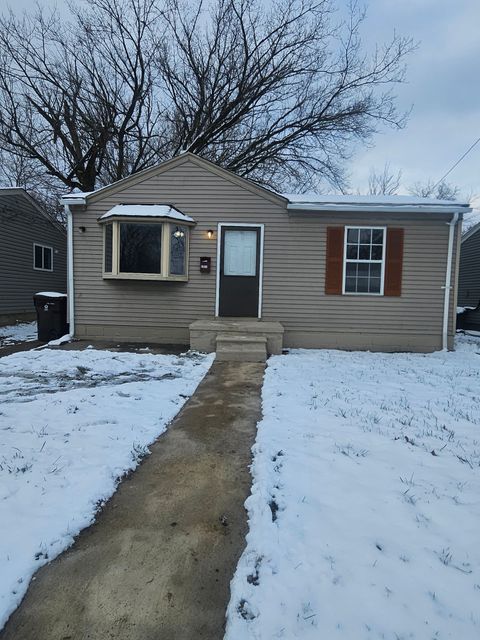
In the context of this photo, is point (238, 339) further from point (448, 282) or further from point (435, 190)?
point (435, 190)

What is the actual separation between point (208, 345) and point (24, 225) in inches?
382

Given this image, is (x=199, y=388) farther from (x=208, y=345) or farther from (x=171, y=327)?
(x=171, y=327)

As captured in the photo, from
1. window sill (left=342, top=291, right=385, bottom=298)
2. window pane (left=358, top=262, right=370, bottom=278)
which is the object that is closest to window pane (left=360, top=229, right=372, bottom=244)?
window pane (left=358, top=262, right=370, bottom=278)

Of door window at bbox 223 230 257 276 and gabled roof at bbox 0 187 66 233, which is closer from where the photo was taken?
door window at bbox 223 230 257 276

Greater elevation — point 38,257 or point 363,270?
point 38,257

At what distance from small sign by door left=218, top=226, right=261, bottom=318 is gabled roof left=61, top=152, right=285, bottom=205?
88cm

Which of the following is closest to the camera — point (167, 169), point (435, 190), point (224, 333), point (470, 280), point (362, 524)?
point (362, 524)

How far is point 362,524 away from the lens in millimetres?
2172

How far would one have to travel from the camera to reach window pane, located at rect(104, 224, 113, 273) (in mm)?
8443

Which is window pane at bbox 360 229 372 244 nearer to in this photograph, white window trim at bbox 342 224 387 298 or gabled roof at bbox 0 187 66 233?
white window trim at bbox 342 224 387 298

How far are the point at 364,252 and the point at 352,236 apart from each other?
441 mm

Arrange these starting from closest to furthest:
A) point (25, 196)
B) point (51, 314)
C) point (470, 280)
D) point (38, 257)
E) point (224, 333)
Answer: point (224, 333) → point (51, 314) → point (25, 196) → point (38, 257) → point (470, 280)

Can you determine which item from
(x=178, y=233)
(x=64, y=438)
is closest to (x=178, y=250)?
(x=178, y=233)

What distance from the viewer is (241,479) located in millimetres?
2764
